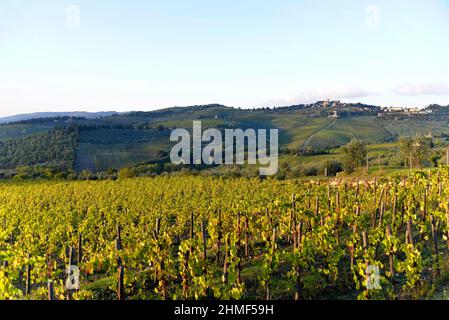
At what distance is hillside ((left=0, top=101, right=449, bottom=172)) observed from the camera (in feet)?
302

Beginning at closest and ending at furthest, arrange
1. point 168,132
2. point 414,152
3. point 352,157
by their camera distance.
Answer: point 414,152 → point 352,157 → point 168,132

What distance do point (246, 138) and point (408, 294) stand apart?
111 metres

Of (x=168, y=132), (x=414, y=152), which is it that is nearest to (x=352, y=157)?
(x=414, y=152)

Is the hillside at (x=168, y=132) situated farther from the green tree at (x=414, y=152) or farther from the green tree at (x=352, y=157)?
the green tree at (x=414, y=152)

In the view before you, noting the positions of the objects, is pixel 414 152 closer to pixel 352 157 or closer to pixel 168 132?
pixel 352 157

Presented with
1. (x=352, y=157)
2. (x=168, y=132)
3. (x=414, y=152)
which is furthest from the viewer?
(x=168, y=132)

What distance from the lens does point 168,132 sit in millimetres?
124750

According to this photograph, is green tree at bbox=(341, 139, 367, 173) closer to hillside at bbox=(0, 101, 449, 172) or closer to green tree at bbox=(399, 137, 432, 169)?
green tree at bbox=(399, 137, 432, 169)

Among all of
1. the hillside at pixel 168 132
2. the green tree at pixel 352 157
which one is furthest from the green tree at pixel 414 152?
the hillside at pixel 168 132

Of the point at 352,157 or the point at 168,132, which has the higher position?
the point at 168,132

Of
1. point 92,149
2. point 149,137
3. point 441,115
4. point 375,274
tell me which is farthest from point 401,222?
point 441,115

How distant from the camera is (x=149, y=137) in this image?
115 metres

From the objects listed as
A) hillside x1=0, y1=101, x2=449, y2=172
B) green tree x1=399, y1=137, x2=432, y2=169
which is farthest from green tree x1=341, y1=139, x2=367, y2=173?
hillside x1=0, y1=101, x2=449, y2=172
